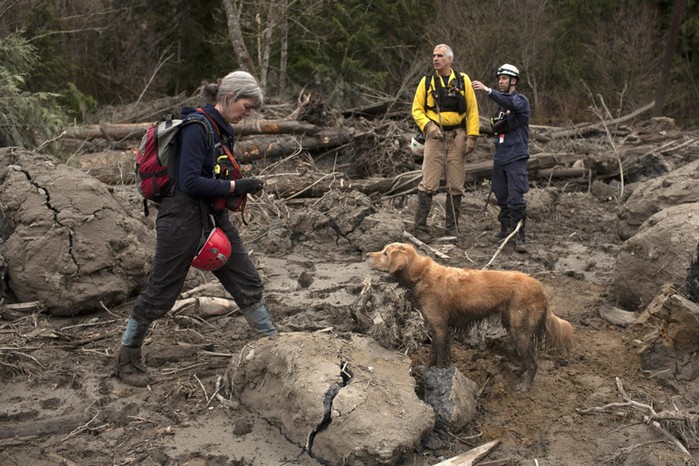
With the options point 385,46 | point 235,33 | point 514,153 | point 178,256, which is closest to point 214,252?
point 178,256

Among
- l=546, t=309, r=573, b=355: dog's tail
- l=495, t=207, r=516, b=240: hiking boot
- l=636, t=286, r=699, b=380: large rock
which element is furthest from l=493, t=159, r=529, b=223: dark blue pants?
l=546, t=309, r=573, b=355: dog's tail

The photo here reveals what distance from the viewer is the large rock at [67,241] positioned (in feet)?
22.1

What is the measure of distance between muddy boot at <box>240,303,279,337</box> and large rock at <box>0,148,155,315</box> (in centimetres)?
203

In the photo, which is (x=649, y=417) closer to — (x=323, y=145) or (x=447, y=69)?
(x=447, y=69)

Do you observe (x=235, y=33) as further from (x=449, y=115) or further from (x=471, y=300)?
(x=471, y=300)

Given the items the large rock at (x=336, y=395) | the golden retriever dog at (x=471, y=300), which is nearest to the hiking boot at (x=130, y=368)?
the large rock at (x=336, y=395)

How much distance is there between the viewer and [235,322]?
6.88m

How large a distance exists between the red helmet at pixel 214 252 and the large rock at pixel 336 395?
2.49ft

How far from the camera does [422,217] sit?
10.0m

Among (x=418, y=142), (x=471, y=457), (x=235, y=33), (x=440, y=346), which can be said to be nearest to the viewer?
(x=471, y=457)

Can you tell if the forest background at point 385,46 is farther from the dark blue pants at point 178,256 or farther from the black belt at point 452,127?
the dark blue pants at point 178,256

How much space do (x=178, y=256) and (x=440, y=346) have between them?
2.19 m

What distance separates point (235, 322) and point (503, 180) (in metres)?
4.76

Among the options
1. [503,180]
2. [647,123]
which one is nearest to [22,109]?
[503,180]
